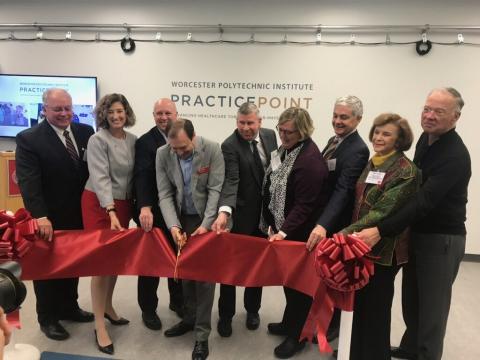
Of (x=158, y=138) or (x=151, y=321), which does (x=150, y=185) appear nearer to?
(x=158, y=138)

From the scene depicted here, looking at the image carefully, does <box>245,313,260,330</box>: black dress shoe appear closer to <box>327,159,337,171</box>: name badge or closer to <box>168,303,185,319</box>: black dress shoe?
<box>168,303,185,319</box>: black dress shoe

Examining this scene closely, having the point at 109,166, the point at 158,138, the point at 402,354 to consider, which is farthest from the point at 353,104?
the point at 402,354

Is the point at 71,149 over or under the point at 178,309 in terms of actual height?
over

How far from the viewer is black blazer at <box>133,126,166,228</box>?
2461mm

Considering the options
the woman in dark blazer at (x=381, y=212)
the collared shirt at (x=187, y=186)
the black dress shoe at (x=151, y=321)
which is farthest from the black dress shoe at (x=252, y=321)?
the collared shirt at (x=187, y=186)

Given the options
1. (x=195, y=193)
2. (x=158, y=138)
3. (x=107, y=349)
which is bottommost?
(x=107, y=349)

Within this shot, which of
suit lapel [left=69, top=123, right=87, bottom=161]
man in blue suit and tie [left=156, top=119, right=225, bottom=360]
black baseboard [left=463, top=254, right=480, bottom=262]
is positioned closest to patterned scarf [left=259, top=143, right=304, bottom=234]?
man in blue suit and tie [left=156, top=119, right=225, bottom=360]

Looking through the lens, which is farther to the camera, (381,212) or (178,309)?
(178,309)

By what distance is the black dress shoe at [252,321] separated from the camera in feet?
9.53

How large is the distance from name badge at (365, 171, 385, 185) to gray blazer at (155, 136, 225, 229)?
92 cm

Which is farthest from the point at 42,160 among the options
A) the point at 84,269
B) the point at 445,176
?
the point at 445,176

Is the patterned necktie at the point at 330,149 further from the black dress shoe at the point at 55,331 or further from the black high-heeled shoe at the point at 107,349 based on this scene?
the black dress shoe at the point at 55,331

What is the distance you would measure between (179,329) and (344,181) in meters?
1.63

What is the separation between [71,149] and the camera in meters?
2.55
